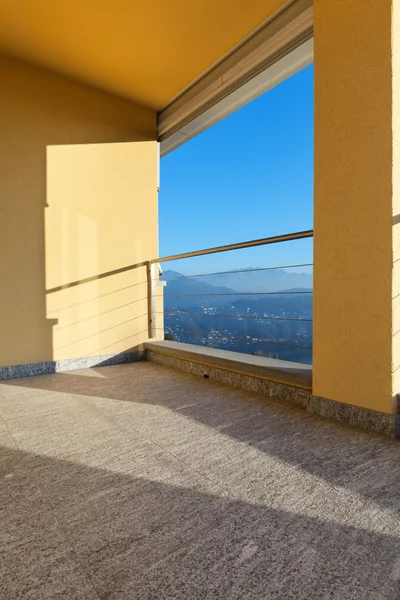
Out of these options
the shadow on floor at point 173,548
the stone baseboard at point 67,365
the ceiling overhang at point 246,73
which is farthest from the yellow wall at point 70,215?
the shadow on floor at point 173,548

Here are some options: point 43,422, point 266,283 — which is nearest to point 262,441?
point 43,422

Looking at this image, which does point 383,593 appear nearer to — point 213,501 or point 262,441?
point 213,501

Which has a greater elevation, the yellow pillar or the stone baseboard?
the yellow pillar

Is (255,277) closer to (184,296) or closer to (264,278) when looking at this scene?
(264,278)

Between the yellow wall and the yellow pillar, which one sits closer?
the yellow pillar

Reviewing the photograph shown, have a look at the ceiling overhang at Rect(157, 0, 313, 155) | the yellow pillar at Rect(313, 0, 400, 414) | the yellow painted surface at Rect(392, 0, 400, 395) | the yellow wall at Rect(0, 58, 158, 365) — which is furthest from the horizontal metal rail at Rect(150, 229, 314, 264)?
the ceiling overhang at Rect(157, 0, 313, 155)

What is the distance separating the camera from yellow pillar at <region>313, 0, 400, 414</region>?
4.20ft

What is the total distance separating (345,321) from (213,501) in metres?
0.88

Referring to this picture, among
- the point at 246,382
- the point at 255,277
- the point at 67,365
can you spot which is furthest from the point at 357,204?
the point at 255,277

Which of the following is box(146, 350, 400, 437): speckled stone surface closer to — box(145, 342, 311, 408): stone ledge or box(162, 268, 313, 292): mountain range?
box(145, 342, 311, 408): stone ledge

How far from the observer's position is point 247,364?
1936 mm

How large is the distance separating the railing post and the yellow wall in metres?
0.06

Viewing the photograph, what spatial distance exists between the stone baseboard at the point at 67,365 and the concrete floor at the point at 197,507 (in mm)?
965

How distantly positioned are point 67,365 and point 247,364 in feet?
4.66
